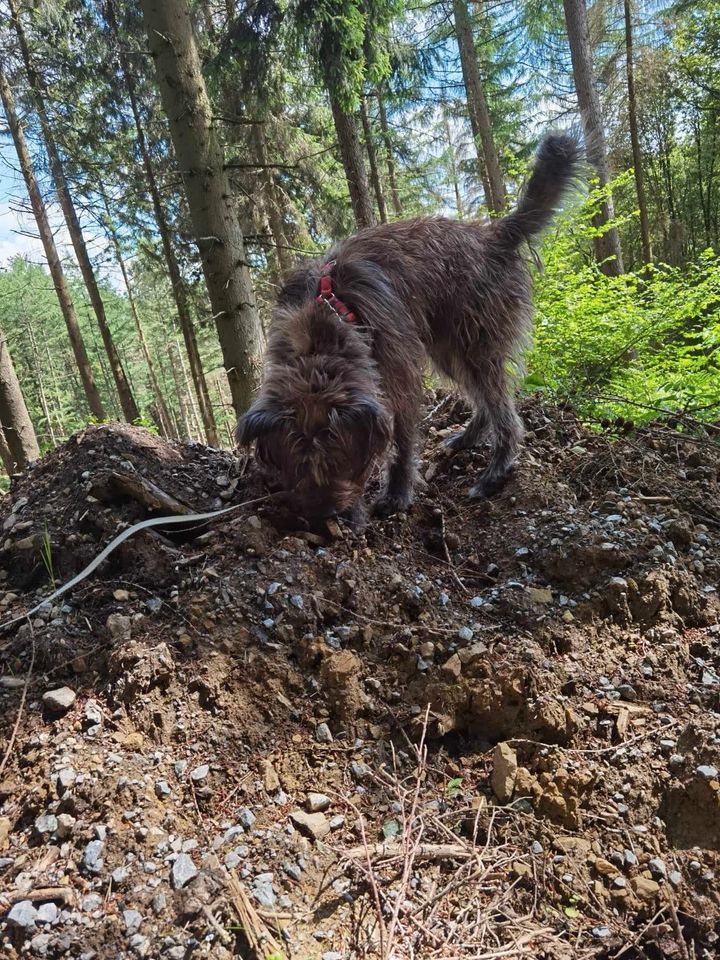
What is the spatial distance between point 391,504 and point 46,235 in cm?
1248

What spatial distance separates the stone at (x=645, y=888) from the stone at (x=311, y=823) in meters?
0.97

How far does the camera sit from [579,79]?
9.88m

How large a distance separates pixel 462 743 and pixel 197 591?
1.26 meters

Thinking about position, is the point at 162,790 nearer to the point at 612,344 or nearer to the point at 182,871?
the point at 182,871

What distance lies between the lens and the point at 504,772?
2006 millimetres

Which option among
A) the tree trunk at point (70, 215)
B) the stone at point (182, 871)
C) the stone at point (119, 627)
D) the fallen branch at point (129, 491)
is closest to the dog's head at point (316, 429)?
the fallen branch at point (129, 491)

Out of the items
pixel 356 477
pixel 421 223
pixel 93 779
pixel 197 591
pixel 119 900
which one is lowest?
pixel 119 900

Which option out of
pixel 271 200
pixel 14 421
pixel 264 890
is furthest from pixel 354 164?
pixel 264 890

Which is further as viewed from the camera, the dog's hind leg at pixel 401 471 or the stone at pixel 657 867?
the dog's hind leg at pixel 401 471

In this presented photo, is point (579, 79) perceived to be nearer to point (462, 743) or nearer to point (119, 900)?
point (462, 743)

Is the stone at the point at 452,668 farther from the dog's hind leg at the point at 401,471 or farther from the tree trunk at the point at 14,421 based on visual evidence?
the tree trunk at the point at 14,421

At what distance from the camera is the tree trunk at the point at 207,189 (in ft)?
16.1

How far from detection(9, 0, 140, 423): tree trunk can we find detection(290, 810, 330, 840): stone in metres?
11.9

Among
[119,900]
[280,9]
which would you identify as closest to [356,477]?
[119,900]
